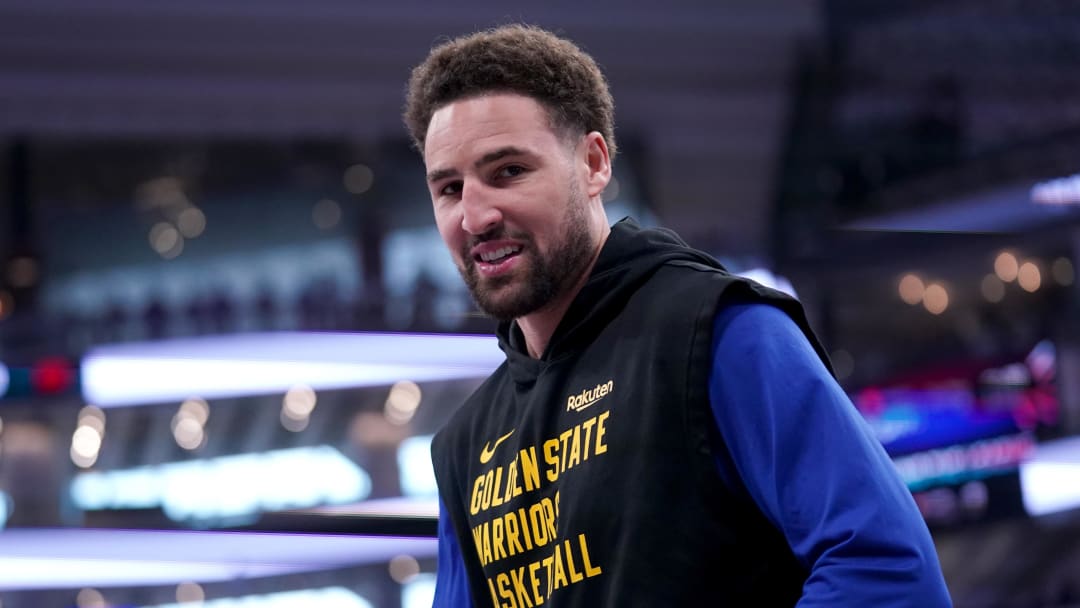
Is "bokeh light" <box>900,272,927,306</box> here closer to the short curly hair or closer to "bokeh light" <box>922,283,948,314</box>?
"bokeh light" <box>922,283,948,314</box>

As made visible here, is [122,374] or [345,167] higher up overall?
[345,167]

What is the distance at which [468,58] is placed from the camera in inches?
51.6

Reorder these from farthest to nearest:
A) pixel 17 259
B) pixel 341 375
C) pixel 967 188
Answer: pixel 967 188 < pixel 17 259 < pixel 341 375

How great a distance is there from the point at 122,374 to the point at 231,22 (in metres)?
4.38

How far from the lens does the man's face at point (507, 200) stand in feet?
4.15

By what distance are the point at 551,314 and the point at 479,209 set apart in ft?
0.53

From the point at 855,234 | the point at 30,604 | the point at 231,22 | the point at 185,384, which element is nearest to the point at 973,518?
the point at 855,234

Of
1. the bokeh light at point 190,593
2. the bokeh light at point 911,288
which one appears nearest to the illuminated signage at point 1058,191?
the bokeh light at point 911,288

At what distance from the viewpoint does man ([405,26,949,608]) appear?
1048mm

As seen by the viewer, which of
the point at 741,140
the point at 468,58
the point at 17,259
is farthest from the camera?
the point at 741,140

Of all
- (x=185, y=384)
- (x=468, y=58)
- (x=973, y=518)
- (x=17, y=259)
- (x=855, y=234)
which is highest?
(x=17, y=259)

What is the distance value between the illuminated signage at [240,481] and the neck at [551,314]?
5750mm

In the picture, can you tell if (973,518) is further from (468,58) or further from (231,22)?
(468,58)

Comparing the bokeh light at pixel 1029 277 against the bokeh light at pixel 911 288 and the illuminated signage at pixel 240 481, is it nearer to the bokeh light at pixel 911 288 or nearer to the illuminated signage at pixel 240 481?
the bokeh light at pixel 911 288
